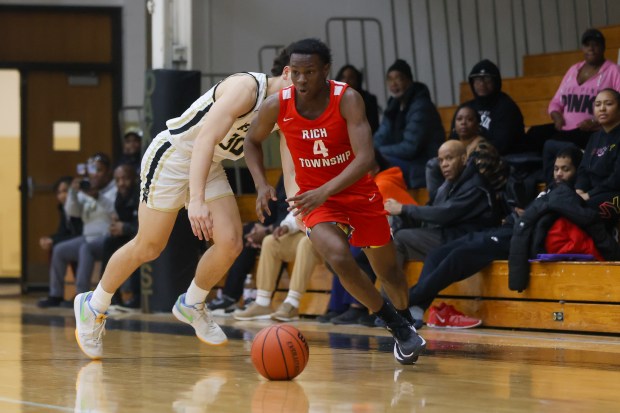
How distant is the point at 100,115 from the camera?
14.8 meters

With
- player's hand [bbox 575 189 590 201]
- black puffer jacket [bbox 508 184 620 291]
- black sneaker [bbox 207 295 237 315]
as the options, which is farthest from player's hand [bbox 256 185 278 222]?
black sneaker [bbox 207 295 237 315]

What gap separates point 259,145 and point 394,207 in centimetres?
299

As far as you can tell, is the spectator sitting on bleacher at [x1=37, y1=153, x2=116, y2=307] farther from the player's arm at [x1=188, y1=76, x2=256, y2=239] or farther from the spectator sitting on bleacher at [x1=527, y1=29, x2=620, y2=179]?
the player's arm at [x1=188, y1=76, x2=256, y2=239]

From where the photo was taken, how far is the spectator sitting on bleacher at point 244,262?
10.0 meters

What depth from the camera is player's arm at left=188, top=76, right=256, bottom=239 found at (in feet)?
18.1

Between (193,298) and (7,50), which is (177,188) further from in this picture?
(7,50)

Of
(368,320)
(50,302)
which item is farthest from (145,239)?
(50,302)

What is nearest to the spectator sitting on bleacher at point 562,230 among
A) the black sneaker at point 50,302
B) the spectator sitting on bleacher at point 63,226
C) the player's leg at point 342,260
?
the player's leg at point 342,260

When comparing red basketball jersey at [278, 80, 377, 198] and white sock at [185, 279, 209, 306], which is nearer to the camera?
red basketball jersey at [278, 80, 377, 198]

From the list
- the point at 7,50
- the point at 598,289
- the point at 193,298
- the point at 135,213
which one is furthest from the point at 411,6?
the point at 193,298

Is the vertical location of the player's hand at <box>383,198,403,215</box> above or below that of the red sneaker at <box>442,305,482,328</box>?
above

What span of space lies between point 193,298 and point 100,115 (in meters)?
8.82

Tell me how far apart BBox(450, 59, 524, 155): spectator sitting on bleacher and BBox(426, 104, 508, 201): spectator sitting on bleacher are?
319mm

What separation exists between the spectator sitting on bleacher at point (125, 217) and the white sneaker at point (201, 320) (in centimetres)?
479
